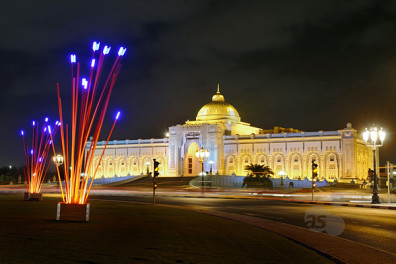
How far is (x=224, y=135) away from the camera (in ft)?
292

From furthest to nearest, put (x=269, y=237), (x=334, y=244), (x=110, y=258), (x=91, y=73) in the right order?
(x=91, y=73) → (x=269, y=237) → (x=334, y=244) → (x=110, y=258)

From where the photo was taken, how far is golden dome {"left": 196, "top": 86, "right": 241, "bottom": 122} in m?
91.4

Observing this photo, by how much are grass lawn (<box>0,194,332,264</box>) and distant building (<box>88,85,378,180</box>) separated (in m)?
63.8

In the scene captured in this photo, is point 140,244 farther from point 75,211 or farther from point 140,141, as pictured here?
point 140,141

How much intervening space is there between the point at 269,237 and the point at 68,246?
5.29m

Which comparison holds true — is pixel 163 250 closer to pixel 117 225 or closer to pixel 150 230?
pixel 150 230

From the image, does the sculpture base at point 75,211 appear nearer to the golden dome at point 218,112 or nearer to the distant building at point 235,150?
the distant building at point 235,150

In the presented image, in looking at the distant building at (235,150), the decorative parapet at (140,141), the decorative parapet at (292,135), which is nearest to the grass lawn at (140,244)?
the distant building at (235,150)

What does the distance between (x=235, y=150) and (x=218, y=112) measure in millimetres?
8460

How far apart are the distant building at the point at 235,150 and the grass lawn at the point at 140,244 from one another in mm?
63806

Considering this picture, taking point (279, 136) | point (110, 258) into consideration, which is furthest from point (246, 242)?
point (279, 136)

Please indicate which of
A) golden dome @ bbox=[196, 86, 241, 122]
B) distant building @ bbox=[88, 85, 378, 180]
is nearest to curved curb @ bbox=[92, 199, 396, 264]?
distant building @ bbox=[88, 85, 378, 180]

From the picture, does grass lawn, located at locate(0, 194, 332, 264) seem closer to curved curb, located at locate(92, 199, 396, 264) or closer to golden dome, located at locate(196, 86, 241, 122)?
curved curb, located at locate(92, 199, 396, 264)

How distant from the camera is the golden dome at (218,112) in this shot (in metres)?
91.4
